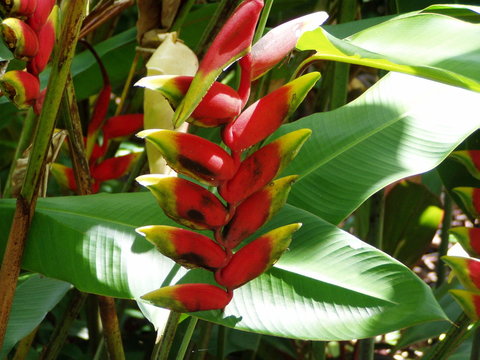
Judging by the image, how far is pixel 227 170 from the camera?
44cm

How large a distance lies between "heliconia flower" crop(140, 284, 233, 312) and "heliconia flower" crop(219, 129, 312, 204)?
7 centimetres

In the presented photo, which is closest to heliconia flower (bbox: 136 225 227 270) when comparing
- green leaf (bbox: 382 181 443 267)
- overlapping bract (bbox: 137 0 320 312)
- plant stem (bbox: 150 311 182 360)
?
overlapping bract (bbox: 137 0 320 312)

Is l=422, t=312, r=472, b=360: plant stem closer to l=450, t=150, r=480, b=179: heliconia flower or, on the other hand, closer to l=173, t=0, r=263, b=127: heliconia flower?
l=450, t=150, r=480, b=179: heliconia flower

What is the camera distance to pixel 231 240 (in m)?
0.47

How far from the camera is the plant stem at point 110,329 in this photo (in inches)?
26.8

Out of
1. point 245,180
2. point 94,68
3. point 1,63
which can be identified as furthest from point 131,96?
point 245,180

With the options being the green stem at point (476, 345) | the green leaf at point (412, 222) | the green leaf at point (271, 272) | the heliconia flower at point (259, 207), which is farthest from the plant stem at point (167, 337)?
the green leaf at point (412, 222)

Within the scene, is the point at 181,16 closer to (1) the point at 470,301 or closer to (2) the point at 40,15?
(2) the point at 40,15

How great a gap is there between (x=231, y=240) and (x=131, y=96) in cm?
70

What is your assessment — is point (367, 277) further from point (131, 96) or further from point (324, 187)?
point (131, 96)

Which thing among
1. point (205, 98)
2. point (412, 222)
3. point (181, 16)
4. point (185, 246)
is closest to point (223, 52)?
point (205, 98)

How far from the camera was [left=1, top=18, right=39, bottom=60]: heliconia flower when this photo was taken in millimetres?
541

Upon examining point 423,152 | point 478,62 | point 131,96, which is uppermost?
point 478,62

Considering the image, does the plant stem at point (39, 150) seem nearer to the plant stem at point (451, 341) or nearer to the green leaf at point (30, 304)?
the green leaf at point (30, 304)
